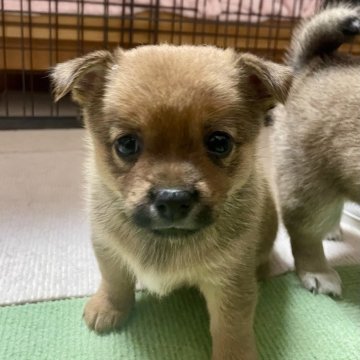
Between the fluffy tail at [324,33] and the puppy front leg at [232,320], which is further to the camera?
the fluffy tail at [324,33]

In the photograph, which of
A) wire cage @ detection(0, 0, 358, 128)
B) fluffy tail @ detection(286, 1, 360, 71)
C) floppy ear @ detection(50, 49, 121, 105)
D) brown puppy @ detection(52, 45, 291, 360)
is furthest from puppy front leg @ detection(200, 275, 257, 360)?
wire cage @ detection(0, 0, 358, 128)

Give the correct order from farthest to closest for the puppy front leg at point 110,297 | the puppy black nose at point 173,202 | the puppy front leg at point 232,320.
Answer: the puppy front leg at point 110,297, the puppy front leg at point 232,320, the puppy black nose at point 173,202

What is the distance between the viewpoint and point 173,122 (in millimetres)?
1046

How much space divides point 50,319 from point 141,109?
0.67m

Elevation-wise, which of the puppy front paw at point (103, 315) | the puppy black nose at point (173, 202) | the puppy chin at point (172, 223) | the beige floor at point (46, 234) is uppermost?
the puppy black nose at point (173, 202)

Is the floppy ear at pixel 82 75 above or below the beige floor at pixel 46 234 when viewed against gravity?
above

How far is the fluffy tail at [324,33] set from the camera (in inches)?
65.7

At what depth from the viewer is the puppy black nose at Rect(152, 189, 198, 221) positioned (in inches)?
39.2

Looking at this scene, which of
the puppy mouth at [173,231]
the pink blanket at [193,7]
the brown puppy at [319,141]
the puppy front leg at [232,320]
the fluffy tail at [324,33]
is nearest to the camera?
the puppy mouth at [173,231]

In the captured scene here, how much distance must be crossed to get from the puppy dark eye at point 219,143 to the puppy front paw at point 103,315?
1.79 ft

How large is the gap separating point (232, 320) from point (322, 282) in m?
0.49

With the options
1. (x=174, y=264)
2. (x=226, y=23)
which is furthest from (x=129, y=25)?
(x=174, y=264)

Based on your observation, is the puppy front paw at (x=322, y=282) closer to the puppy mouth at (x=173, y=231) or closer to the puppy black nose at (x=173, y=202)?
the puppy mouth at (x=173, y=231)

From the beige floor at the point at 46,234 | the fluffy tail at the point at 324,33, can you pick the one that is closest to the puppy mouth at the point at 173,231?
the beige floor at the point at 46,234
